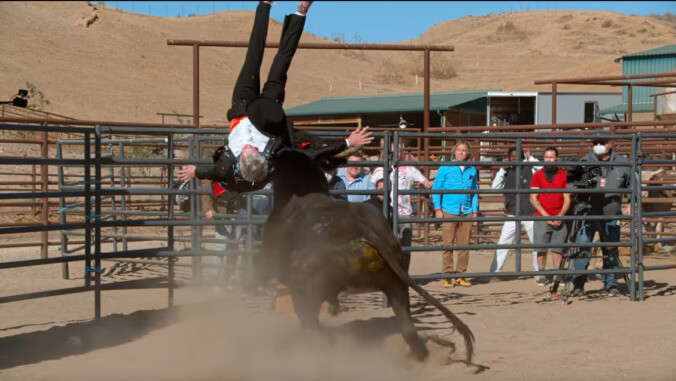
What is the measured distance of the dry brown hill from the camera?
131 feet

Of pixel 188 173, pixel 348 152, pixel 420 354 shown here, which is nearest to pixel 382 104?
pixel 188 173

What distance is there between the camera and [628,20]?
6762 cm

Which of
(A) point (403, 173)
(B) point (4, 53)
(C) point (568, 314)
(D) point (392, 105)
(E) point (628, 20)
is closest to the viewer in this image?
(C) point (568, 314)

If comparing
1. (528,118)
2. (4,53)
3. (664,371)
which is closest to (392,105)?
(528,118)

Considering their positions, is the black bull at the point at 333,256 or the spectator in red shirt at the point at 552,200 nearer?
the black bull at the point at 333,256

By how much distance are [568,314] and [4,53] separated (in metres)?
38.6

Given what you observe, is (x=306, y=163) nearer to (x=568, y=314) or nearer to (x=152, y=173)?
(x=568, y=314)

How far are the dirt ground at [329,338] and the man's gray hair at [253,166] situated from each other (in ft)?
3.22

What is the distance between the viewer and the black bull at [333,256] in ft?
15.4

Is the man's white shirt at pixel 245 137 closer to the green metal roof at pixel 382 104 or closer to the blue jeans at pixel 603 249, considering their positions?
the blue jeans at pixel 603 249

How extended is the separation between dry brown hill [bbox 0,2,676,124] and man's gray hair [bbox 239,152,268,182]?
3161cm

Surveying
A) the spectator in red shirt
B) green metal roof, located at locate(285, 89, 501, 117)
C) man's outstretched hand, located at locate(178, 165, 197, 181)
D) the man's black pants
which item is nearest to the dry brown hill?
green metal roof, located at locate(285, 89, 501, 117)

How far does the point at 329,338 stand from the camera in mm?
4996

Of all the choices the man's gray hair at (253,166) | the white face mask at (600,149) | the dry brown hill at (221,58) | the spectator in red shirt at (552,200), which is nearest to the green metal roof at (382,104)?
the dry brown hill at (221,58)
